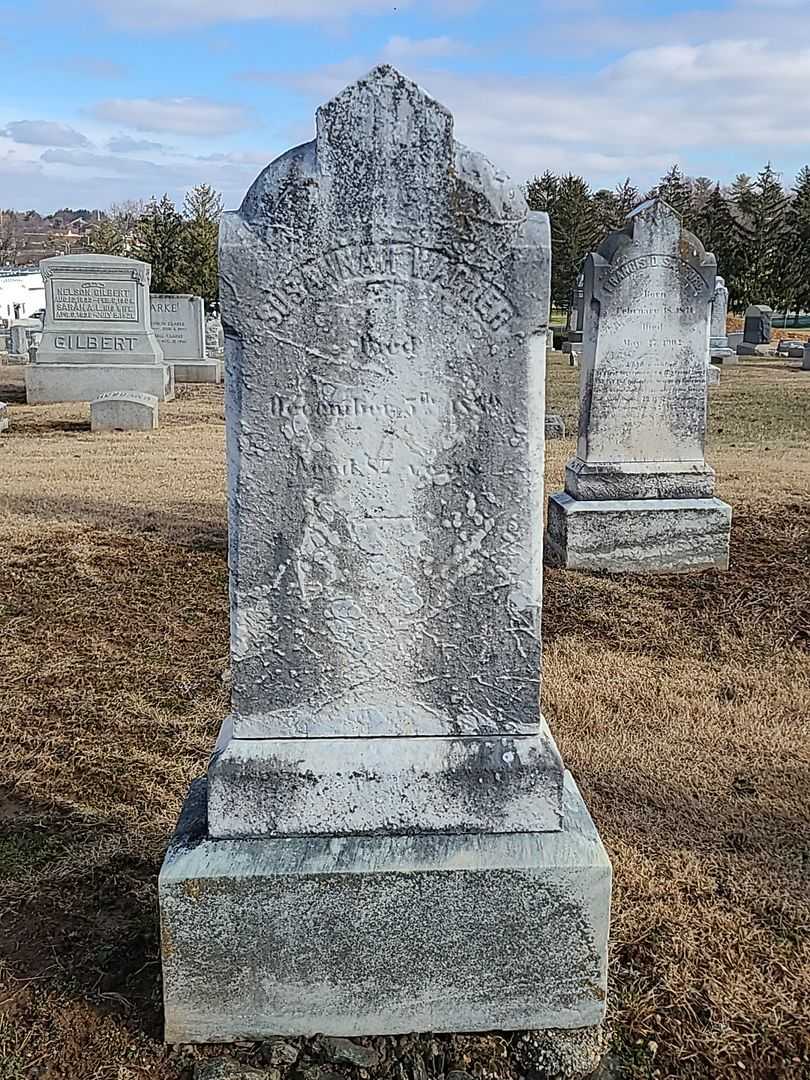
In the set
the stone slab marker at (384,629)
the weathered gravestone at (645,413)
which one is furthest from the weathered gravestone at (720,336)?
the stone slab marker at (384,629)

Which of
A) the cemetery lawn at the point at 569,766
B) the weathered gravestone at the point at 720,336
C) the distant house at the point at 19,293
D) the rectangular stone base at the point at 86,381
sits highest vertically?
the distant house at the point at 19,293

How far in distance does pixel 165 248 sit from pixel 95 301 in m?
17.5

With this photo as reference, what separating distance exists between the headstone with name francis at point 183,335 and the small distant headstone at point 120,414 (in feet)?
21.2

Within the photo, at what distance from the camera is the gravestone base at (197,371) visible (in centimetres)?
1919

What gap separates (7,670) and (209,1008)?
2873 millimetres

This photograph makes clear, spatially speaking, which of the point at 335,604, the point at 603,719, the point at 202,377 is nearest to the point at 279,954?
the point at 335,604

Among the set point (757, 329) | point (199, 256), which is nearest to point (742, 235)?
point (757, 329)

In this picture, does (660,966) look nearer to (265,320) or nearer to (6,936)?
(6,936)

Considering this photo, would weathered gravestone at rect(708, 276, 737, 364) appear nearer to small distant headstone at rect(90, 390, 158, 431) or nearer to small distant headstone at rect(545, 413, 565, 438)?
small distant headstone at rect(545, 413, 565, 438)

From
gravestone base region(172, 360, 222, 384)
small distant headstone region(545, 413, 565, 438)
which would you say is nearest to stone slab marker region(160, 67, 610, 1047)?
small distant headstone region(545, 413, 565, 438)

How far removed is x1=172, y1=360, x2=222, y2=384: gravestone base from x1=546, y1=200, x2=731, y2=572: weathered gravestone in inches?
534

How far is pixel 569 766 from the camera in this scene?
3758 millimetres

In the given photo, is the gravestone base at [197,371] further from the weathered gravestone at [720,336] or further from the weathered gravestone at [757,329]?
the weathered gravestone at [757,329]

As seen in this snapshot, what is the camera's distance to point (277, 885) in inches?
88.4
